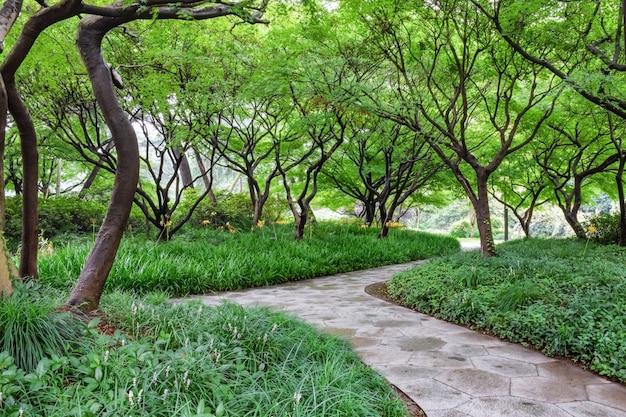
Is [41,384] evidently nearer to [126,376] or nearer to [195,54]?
[126,376]

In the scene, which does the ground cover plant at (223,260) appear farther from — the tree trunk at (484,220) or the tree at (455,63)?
the tree at (455,63)

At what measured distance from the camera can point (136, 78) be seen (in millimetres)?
7074

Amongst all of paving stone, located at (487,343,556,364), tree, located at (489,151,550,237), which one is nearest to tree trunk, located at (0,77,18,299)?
paving stone, located at (487,343,556,364)

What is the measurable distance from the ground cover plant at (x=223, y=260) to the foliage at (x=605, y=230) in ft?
14.6

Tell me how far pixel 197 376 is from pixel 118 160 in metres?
1.89

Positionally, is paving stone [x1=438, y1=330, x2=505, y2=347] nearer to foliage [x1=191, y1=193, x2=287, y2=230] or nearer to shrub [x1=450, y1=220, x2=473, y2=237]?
foliage [x1=191, y1=193, x2=287, y2=230]

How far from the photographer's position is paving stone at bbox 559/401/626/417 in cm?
233

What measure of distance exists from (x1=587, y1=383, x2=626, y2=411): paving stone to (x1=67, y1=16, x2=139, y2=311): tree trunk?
348cm

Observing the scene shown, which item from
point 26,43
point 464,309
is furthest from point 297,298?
point 26,43

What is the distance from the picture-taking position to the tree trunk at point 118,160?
3152 millimetres

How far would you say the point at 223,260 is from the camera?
656 centimetres

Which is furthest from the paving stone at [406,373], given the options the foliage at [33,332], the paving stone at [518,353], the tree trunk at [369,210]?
the tree trunk at [369,210]

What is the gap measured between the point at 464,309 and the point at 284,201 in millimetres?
9158

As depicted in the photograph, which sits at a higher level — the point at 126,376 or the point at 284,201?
the point at 284,201
